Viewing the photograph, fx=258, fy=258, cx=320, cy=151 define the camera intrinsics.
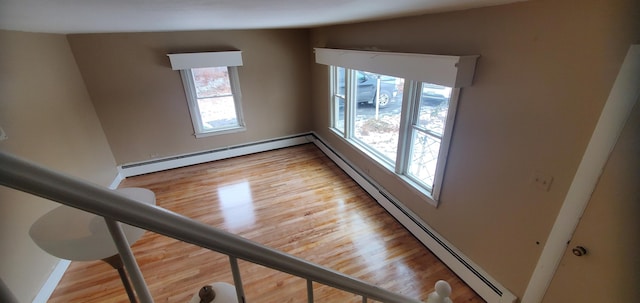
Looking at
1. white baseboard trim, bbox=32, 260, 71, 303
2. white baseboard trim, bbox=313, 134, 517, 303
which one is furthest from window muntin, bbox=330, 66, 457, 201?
white baseboard trim, bbox=32, 260, 71, 303

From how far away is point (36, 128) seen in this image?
89.0 inches

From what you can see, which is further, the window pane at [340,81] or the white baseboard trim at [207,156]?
the white baseboard trim at [207,156]

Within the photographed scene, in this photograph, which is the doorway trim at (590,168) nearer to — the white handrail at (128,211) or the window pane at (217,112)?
the white handrail at (128,211)

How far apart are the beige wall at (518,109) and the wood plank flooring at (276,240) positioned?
0.52m

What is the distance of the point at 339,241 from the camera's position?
8.50 ft

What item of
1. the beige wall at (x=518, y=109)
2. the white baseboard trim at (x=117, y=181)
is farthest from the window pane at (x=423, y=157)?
the white baseboard trim at (x=117, y=181)

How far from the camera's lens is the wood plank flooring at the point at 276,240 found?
83.1 inches

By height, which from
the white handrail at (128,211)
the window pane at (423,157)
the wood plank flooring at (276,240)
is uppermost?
the white handrail at (128,211)

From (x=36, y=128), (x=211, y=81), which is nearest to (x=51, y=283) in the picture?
(x=36, y=128)

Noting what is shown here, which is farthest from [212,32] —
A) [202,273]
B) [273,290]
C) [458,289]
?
[458,289]

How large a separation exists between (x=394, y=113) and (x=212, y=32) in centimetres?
278

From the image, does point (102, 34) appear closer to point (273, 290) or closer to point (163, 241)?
point (163, 241)

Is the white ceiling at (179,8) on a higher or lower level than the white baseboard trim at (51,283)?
higher

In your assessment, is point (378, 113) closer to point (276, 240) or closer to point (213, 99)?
point (276, 240)
